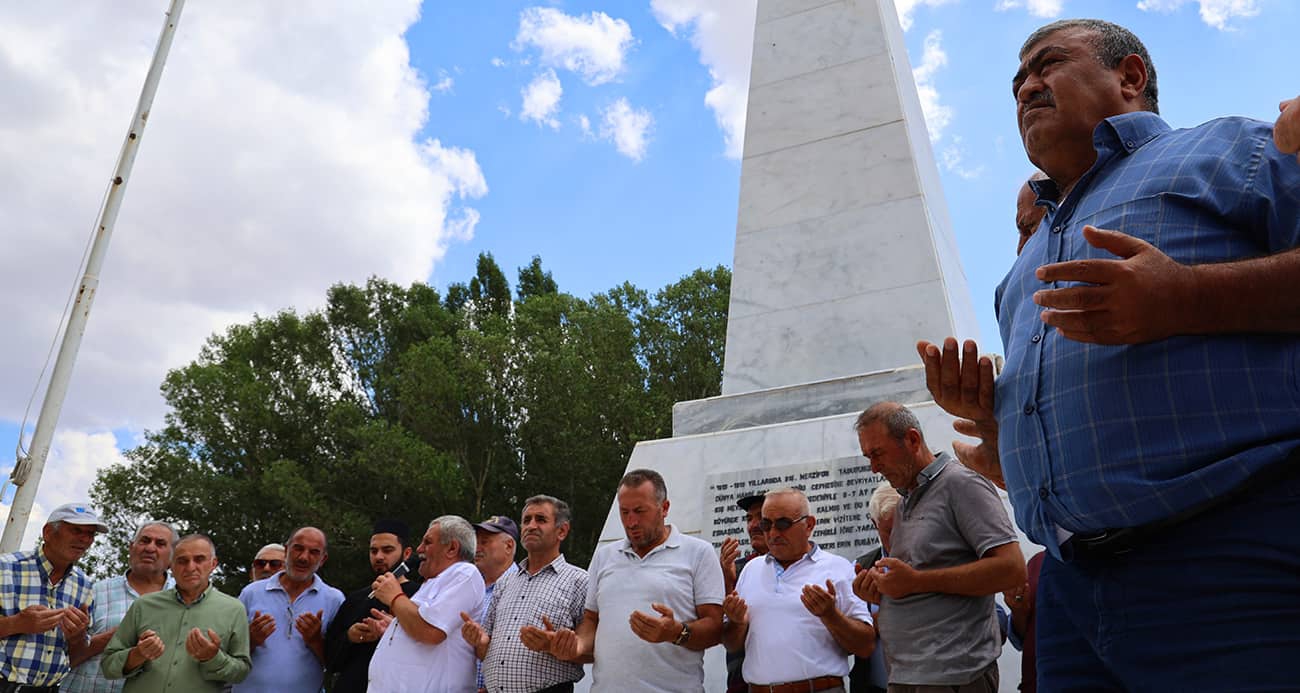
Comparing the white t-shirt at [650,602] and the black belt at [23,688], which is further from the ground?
the white t-shirt at [650,602]

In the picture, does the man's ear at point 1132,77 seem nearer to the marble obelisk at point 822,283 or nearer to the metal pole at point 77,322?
the marble obelisk at point 822,283

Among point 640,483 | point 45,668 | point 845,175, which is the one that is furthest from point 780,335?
point 45,668

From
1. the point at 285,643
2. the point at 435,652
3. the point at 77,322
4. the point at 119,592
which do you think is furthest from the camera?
the point at 77,322

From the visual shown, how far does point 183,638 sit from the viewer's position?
5.05 m

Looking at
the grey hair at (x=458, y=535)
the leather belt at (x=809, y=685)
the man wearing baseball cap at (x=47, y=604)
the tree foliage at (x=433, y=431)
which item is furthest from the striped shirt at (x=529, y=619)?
the tree foliage at (x=433, y=431)

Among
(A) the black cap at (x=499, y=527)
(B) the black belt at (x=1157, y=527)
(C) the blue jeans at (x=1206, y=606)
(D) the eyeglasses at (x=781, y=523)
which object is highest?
(A) the black cap at (x=499, y=527)

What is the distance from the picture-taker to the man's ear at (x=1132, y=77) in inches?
76.8

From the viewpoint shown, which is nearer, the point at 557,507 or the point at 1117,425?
the point at 1117,425

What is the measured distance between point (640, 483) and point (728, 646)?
78 cm

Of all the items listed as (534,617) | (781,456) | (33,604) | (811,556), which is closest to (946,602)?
(811,556)

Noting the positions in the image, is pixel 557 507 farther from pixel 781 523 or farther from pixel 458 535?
pixel 781 523

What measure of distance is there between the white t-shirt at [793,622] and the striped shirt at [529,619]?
32.6 inches

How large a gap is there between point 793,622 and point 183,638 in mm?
3123

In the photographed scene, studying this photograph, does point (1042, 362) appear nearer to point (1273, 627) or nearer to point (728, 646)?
point (1273, 627)
